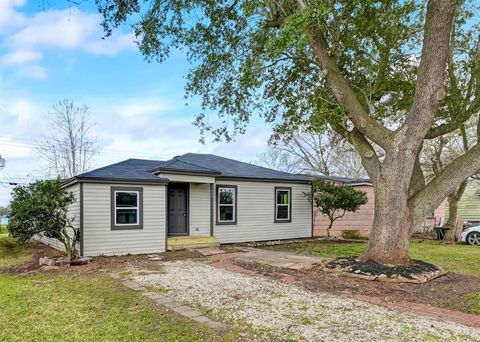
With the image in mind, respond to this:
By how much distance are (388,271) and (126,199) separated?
7.17 m

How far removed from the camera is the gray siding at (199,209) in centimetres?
1264

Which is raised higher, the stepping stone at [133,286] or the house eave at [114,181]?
the house eave at [114,181]

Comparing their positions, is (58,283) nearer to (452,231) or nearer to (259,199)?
(259,199)

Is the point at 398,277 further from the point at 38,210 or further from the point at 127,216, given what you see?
the point at 38,210

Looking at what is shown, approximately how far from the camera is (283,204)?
48.9ft

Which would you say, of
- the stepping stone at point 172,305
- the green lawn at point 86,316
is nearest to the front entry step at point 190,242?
the green lawn at point 86,316

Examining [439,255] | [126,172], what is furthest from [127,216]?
[439,255]

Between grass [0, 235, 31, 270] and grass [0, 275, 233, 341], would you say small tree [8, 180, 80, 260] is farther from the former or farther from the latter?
grass [0, 275, 233, 341]

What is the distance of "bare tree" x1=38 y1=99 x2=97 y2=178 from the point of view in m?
27.4

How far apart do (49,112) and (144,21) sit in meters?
21.1

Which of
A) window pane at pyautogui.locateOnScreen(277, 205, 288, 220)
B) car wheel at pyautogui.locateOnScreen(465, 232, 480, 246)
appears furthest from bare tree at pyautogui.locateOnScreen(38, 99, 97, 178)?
car wheel at pyautogui.locateOnScreen(465, 232, 480, 246)

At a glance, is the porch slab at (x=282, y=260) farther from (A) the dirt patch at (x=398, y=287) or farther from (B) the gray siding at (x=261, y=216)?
(B) the gray siding at (x=261, y=216)

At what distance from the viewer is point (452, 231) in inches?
627

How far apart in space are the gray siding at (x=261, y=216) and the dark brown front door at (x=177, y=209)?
1.16 metres
